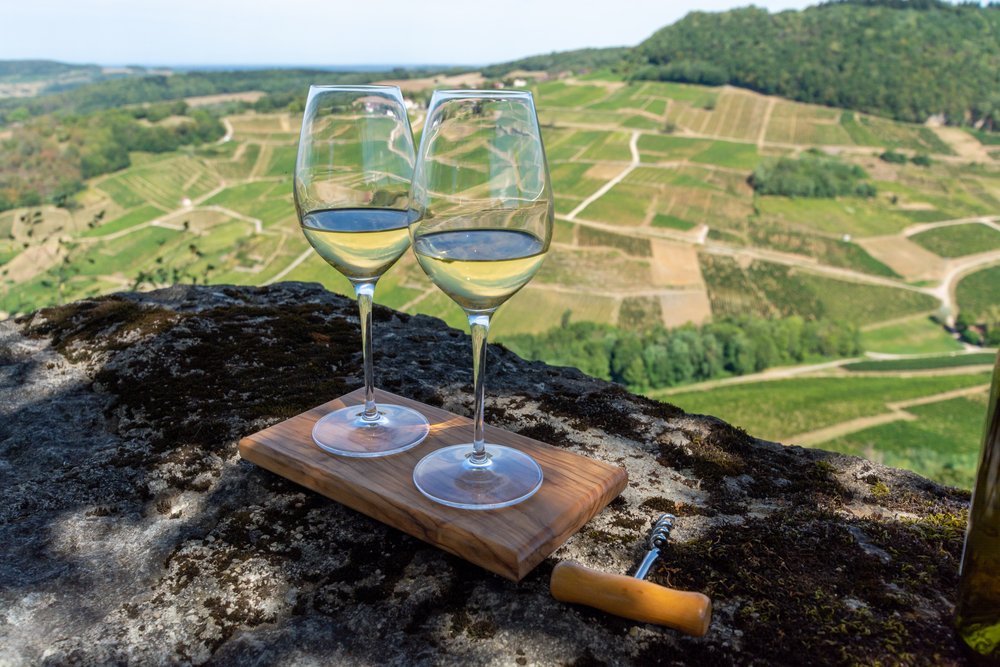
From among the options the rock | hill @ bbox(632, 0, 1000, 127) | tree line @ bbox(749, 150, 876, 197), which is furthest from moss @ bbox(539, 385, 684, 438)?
hill @ bbox(632, 0, 1000, 127)

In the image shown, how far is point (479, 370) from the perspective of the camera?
4.83 feet

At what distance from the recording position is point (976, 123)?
260 feet

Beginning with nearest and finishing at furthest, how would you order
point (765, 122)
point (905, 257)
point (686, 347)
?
point (686, 347)
point (905, 257)
point (765, 122)

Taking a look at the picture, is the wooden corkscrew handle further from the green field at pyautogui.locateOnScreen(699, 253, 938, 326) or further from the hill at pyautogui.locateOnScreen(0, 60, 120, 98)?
the hill at pyautogui.locateOnScreen(0, 60, 120, 98)

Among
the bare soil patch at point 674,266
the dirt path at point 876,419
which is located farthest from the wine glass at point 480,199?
the bare soil patch at point 674,266

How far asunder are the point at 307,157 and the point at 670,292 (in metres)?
51.3

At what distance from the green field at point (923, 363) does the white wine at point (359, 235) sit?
49098 millimetres

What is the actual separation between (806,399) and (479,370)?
43.8m

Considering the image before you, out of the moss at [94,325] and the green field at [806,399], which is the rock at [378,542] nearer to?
the moss at [94,325]

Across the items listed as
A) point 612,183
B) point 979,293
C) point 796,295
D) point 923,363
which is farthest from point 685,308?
point 979,293

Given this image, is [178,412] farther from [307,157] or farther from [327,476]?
[307,157]

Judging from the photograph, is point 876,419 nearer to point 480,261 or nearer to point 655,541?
point 655,541

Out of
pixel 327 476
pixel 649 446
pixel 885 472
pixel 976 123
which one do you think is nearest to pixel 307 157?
pixel 327 476

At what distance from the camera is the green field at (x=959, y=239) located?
5841cm
